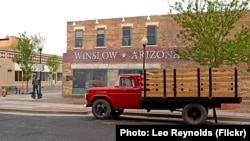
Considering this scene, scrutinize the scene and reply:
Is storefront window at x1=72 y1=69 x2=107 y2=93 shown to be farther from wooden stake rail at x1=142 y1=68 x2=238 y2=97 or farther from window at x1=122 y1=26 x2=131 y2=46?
wooden stake rail at x1=142 y1=68 x2=238 y2=97

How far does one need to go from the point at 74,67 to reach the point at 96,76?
7.69 feet

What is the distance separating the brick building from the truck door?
12645 millimetres

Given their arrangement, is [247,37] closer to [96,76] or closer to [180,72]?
[180,72]

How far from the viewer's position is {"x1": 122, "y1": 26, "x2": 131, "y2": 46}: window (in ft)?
92.7

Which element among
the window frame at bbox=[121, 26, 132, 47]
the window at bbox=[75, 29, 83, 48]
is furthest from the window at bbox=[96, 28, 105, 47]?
the window frame at bbox=[121, 26, 132, 47]

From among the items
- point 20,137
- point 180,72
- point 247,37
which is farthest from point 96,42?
point 20,137

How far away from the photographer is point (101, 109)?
14.6 metres

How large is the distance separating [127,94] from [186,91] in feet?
8.77

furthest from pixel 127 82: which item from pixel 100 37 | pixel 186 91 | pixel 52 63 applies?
pixel 52 63

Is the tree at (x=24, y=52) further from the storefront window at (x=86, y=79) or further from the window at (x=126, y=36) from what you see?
the window at (x=126, y=36)

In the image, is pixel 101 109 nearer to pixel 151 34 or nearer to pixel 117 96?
pixel 117 96

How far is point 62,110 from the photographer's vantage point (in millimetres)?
16906

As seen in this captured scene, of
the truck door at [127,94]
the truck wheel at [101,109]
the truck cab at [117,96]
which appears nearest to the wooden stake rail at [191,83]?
the truck door at [127,94]

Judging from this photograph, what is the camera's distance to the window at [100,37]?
29.2 meters
